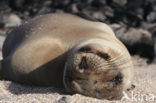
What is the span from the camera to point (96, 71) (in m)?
3.17

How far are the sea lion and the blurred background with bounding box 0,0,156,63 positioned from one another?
5.28 m

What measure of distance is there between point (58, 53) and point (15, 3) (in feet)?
43.5

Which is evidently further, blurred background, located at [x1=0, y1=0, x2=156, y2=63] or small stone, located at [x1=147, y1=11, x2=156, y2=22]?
small stone, located at [x1=147, y1=11, x2=156, y2=22]

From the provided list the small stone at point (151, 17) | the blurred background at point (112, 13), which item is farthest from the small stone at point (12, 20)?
the small stone at point (151, 17)

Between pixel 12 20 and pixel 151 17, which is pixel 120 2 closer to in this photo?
pixel 151 17

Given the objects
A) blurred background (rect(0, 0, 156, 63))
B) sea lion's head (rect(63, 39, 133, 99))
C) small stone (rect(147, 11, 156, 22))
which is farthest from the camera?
small stone (rect(147, 11, 156, 22))

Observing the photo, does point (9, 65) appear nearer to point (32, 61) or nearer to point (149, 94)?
point (32, 61)

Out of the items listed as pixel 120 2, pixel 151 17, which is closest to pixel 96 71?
pixel 151 17

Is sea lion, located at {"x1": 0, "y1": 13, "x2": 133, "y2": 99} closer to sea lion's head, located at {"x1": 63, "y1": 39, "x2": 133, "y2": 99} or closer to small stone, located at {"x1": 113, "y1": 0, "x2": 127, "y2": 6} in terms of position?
sea lion's head, located at {"x1": 63, "y1": 39, "x2": 133, "y2": 99}

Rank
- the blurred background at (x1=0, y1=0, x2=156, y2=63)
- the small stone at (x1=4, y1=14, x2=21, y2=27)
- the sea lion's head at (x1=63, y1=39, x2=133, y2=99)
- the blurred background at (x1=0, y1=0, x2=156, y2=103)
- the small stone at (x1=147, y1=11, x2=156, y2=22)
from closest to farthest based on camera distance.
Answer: the sea lion's head at (x1=63, y1=39, x2=133, y2=99) < the blurred background at (x1=0, y1=0, x2=156, y2=103) < the blurred background at (x1=0, y1=0, x2=156, y2=63) < the small stone at (x1=147, y1=11, x2=156, y2=22) < the small stone at (x1=4, y1=14, x2=21, y2=27)

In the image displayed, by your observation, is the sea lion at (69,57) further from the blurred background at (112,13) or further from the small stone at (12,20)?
the small stone at (12,20)

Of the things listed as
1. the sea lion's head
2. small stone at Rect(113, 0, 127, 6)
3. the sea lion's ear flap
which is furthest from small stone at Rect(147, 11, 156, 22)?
the sea lion's ear flap

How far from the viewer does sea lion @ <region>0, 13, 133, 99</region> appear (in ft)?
10.5

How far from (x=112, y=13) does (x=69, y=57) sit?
34.7 feet
